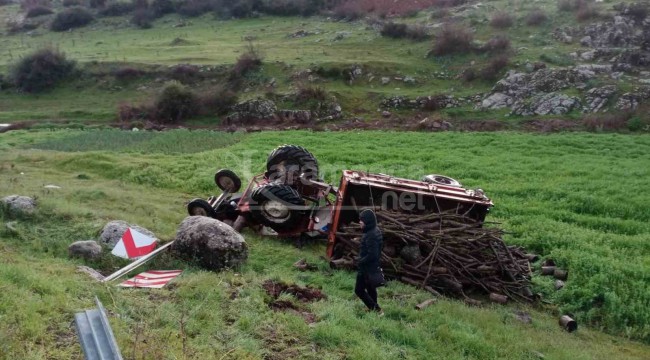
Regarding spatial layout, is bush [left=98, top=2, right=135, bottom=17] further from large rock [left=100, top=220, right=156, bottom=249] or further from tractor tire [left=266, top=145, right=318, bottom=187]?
large rock [left=100, top=220, right=156, bottom=249]

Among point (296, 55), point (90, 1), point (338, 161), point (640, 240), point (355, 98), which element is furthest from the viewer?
point (90, 1)

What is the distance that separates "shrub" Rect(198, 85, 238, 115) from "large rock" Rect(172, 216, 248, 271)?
73.5 ft

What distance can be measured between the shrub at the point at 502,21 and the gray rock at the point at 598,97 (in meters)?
11.3

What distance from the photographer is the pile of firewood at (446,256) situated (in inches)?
377

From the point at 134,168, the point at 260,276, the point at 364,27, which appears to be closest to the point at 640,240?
the point at 260,276

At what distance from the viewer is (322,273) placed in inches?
379

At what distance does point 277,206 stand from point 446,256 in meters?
3.39

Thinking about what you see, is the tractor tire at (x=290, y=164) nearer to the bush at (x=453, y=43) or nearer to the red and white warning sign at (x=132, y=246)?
the red and white warning sign at (x=132, y=246)

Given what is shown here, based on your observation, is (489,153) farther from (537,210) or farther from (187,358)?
(187,358)

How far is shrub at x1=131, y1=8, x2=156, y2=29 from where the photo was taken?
53188 mm

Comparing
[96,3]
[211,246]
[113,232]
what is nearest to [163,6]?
[96,3]

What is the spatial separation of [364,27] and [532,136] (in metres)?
22.9

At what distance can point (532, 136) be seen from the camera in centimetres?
2306

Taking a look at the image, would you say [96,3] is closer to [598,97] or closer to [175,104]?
[175,104]
